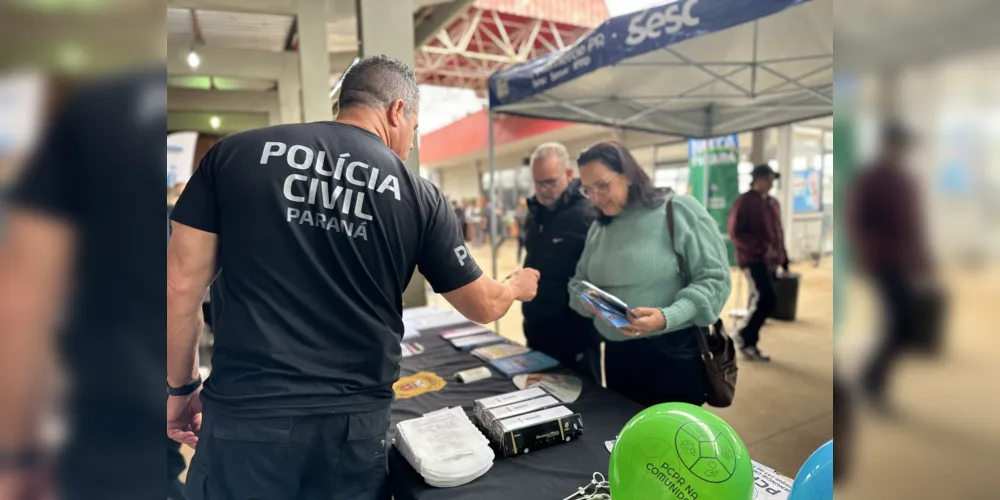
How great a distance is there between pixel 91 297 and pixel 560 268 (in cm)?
197

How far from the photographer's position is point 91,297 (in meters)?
0.28

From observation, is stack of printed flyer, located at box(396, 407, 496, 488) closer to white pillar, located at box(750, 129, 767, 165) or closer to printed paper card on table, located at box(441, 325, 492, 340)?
printed paper card on table, located at box(441, 325, 492, 340)

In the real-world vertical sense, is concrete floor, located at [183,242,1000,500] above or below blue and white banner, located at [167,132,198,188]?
below

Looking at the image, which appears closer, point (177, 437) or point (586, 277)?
point (177, 437)

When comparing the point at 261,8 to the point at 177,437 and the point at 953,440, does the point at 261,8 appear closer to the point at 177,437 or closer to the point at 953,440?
the point at 177,437

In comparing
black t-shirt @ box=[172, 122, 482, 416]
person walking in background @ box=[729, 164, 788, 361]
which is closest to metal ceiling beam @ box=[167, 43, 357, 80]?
black t-shirt @ box=[172, 122, 482, 416]

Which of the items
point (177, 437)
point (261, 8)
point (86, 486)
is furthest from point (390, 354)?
point (261, 8)

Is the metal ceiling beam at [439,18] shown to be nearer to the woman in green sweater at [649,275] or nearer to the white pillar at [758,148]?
the white pillar at [758,148]

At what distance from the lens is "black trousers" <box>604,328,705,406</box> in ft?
5.38

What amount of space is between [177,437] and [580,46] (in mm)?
2372

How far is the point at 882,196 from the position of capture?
0.32 m

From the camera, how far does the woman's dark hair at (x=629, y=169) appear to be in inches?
62.6

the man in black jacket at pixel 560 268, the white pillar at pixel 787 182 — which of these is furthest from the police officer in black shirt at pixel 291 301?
the white pillar at pixel 787 182

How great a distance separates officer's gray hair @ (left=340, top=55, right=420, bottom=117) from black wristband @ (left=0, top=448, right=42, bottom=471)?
3.03ft
